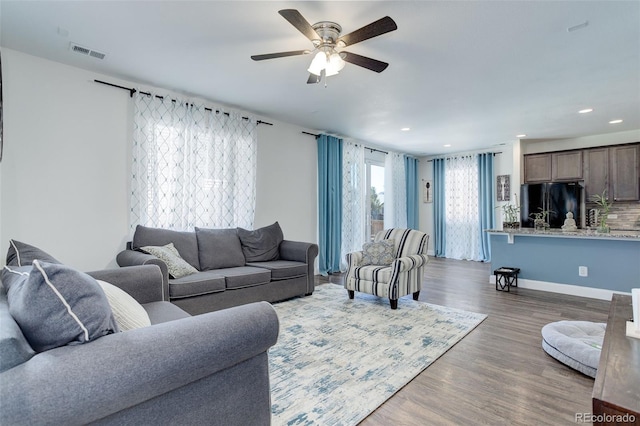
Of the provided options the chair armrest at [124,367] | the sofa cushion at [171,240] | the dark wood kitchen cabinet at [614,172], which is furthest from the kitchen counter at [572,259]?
the chair armrest at [124,367]

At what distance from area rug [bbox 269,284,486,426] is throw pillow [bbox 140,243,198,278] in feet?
3.66

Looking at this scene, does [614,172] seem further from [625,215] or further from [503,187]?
[503,187]

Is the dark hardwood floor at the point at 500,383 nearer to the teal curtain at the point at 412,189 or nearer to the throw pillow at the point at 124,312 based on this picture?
the throw pillow at the point at 124,312

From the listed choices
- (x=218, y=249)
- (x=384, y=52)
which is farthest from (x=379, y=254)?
(x=384, y=52)

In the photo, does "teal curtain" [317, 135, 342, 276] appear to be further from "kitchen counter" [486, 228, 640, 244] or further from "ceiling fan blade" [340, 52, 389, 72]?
"ceiling fan blade" [340, 52, 389, 72]

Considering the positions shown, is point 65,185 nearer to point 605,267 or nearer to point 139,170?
point 139,170

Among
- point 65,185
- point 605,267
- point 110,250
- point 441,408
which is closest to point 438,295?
point 605,267

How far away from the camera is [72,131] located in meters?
3.21

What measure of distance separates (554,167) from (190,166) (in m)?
6.62

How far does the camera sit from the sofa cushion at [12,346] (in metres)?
0.82

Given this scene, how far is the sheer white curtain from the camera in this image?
293 inches

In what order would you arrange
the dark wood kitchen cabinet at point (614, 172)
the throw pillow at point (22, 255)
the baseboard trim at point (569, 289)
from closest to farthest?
the throw pillow at point (22, 255) → the baseboard trim at point (569, 289) → the dark wood kitchen cabinet at point (614, 172)

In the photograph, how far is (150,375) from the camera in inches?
39.1

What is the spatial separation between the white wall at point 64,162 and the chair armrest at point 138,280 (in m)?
Result: 1.41
